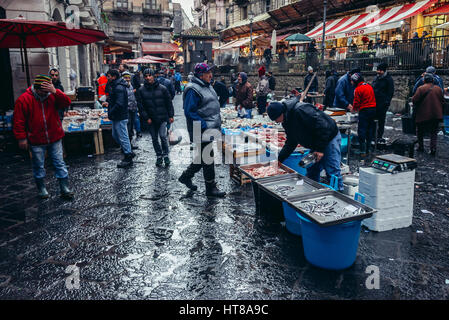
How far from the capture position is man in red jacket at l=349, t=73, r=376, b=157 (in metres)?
8.31

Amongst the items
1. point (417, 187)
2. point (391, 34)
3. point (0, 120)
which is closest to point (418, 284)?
point (417, 187)

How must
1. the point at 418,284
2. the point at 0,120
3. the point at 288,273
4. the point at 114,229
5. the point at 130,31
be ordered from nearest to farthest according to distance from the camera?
the point at 418,284 < the point at 288,273 < the point at 114,229 < the point at 0,120 < the point at 130,31

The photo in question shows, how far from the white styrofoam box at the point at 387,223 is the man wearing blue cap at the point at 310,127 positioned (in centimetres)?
88

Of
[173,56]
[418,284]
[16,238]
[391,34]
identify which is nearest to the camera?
[418,284]

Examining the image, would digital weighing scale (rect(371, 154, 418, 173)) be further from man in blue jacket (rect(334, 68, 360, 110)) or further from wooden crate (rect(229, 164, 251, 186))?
man in blue jacket (rect(334, 68, 360, 110))

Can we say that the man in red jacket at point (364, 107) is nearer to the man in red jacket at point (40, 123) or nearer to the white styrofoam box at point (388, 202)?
the white styrofoam box at point (388, 202)

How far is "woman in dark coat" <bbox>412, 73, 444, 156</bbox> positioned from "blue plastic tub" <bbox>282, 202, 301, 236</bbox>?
583 centimetres

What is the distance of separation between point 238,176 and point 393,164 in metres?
3.11

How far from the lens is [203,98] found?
577 centimetres

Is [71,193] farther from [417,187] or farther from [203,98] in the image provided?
[417,187]

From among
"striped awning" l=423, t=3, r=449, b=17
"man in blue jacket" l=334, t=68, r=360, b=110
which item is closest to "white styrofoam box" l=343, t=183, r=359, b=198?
"man in blue jacket" l=334, t=68, r=360, b=110

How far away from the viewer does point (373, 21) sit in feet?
66.9

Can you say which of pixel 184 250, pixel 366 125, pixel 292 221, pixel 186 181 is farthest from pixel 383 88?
pixel 184 250

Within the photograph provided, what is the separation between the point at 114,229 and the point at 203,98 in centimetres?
248
